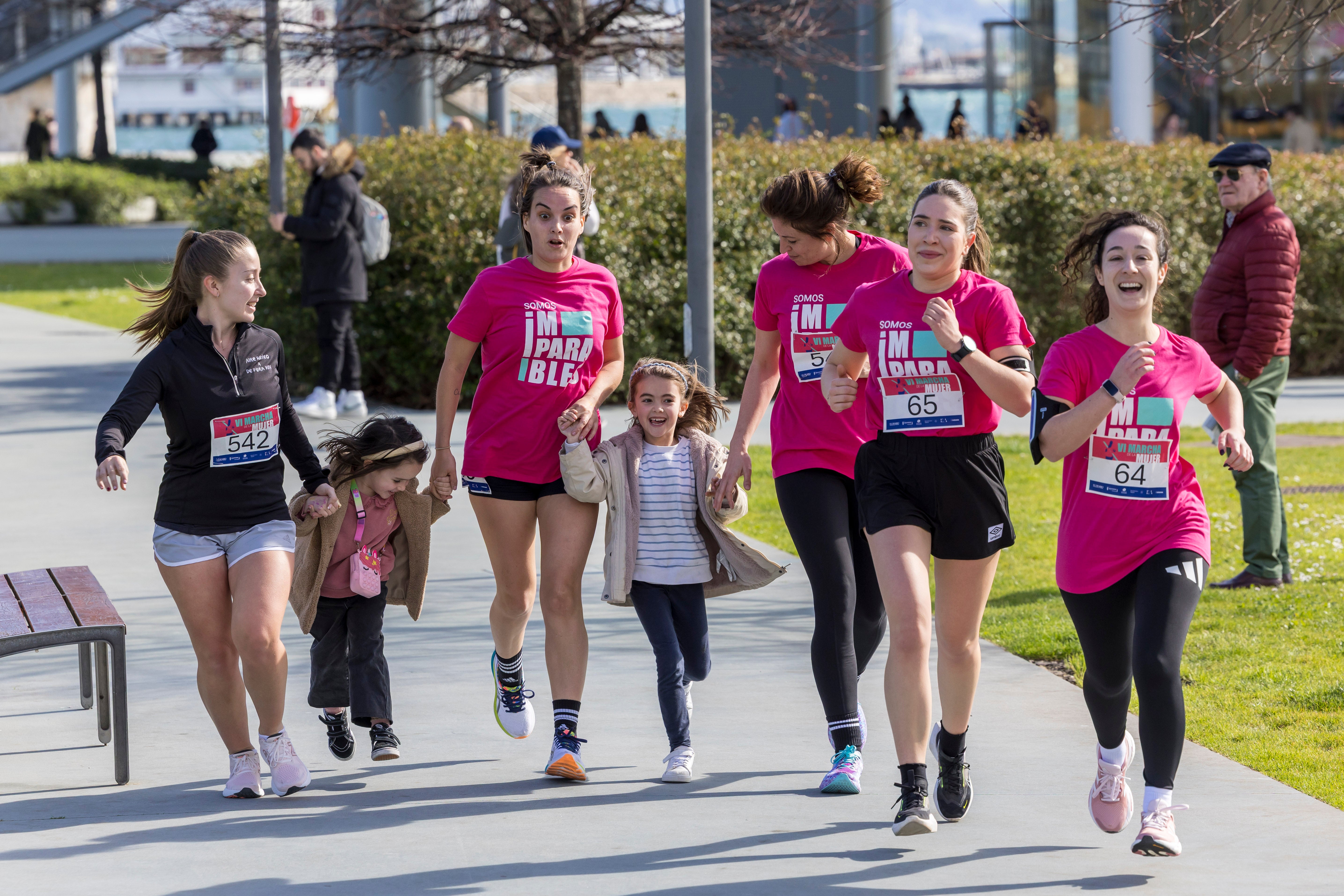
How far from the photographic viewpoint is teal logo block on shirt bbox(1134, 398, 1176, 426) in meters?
4.05

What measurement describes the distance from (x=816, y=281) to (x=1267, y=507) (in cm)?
323

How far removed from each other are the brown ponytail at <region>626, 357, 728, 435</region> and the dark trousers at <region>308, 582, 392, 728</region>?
3.49 ft

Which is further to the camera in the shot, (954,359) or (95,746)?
(95,746)

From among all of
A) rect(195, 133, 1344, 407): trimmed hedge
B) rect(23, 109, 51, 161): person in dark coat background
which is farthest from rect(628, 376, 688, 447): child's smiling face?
rect(23, 109, 51, 161): person in dark coat background

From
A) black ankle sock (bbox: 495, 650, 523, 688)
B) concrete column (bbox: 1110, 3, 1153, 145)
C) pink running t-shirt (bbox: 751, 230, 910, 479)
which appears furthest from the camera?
concrete column (bbox: 1110, 3, 1153, 145)

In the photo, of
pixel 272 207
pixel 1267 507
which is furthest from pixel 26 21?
pixel 1267 507

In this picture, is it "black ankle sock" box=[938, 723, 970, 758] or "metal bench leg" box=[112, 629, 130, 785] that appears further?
"metal bench leg" box=[112, 629, 130, 785]

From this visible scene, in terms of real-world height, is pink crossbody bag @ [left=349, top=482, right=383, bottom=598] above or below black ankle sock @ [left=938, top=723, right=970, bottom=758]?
above

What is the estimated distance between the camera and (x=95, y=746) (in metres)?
5.20

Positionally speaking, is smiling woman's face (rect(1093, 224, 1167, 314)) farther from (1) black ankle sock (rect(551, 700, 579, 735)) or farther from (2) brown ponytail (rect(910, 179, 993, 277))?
(1) black ankle sock (rect(551, 700, 579, 735))

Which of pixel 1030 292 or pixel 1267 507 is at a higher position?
pixel 1030 292

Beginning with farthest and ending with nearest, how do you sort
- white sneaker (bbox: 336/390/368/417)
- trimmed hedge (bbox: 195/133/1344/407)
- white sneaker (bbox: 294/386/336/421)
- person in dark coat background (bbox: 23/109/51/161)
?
person in dark coat background (bbox: 23/109/51/161)
trimmed hedge (bbox: 195/133/1344/407)
white sneaker (bbox: 336/390/368/417)
white sneaker (bbox: 294/386/336/421)

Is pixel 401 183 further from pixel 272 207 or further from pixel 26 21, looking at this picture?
pixel 26 21

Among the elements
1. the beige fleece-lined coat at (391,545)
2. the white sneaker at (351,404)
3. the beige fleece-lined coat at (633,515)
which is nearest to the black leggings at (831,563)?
the beige fleece-lined coat at (633,515)
